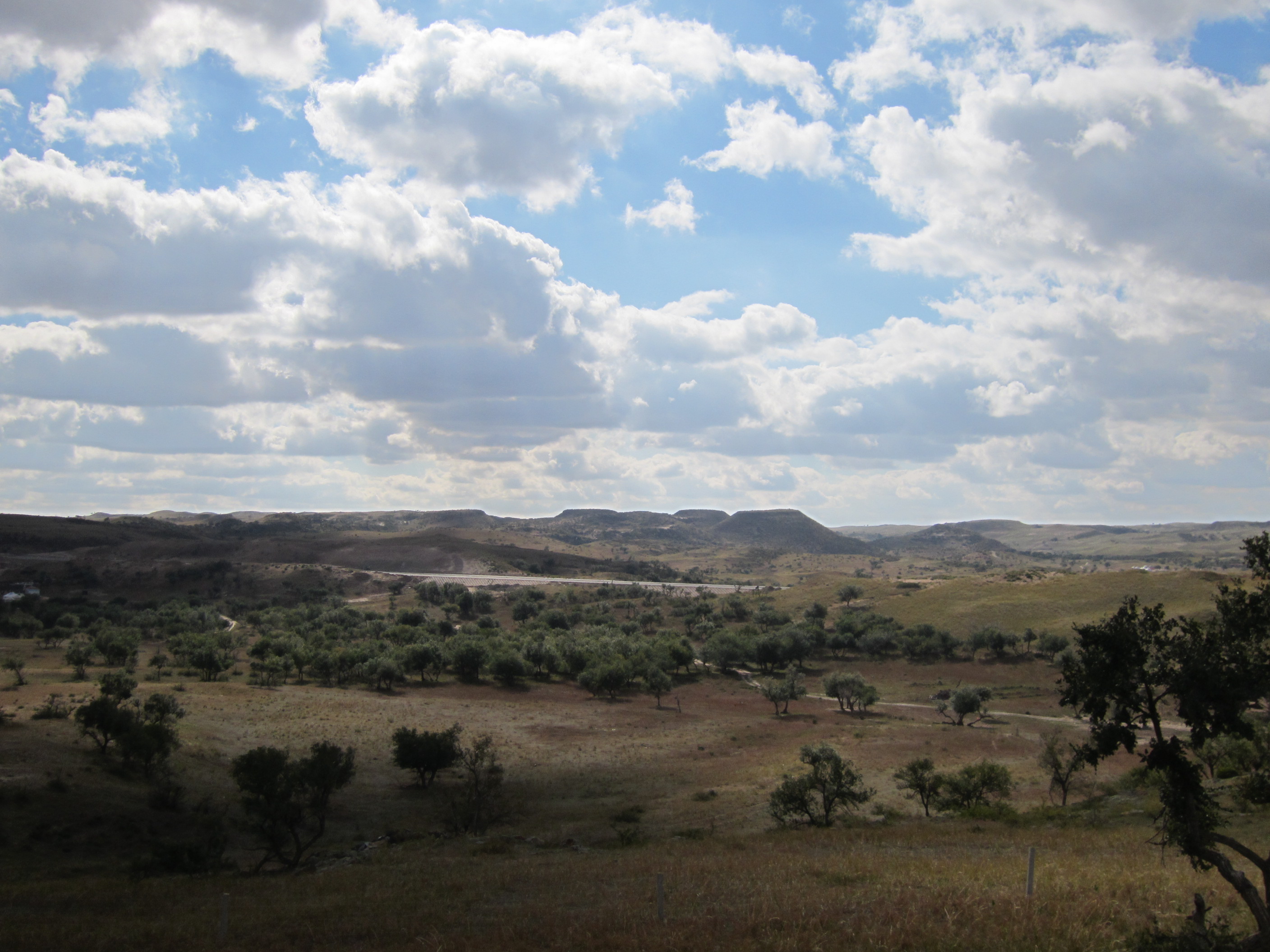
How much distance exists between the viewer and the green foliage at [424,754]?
52.5 meters

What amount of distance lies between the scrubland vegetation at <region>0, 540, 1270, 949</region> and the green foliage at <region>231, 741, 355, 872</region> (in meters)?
0.17

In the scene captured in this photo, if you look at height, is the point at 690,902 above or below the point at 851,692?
above

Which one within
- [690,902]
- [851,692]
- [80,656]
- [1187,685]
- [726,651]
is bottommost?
[726,651]

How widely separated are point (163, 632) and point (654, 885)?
120777mm

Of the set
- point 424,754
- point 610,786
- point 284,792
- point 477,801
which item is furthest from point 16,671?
point 610,786

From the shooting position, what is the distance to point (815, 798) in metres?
40.2

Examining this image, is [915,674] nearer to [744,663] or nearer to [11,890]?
[744,663]

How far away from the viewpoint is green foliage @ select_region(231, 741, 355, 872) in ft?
110

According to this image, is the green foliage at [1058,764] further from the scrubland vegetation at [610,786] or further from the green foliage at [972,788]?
the green foliage at [972,788]

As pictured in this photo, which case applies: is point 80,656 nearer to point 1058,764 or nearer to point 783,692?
point 783,692

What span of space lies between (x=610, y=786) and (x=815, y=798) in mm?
16532

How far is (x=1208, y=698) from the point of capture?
40.2 feet

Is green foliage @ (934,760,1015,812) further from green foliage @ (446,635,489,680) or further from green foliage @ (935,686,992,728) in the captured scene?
green foliage @ (446,635,489,680)

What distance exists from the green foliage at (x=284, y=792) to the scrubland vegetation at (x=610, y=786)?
17cm
